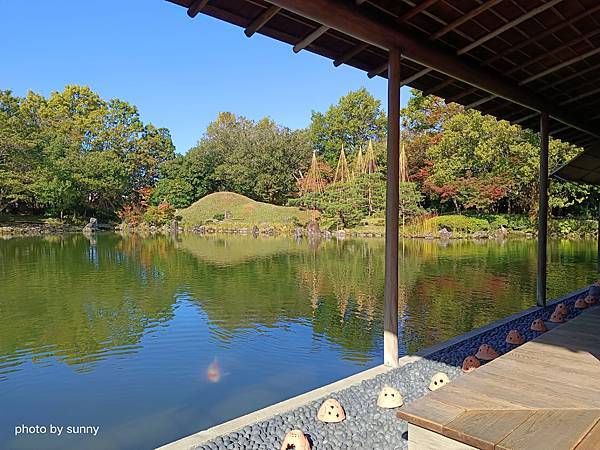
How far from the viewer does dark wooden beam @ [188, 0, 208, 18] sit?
235 cm

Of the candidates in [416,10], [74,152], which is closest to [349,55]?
[416,10]

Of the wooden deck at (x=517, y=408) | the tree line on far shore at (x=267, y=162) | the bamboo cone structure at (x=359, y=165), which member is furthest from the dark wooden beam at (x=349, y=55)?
the bamboo cone structure at (x=359, y=165)

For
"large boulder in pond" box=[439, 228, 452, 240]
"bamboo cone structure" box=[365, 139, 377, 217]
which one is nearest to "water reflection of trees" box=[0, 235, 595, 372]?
"large boulder in pond" box=[439, 228, 452, 240]

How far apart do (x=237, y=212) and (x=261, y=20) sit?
2308cm

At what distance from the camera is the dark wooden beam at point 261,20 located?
253cm

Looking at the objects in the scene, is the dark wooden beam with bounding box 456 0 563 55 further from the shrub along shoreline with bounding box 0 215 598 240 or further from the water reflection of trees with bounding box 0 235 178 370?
the shrub along shoreline with bounding box 0 215 598 240

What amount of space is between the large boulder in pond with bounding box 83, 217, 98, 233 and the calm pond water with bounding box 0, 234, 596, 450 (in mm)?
12520

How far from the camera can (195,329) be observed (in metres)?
5.20

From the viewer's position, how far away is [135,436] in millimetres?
2836

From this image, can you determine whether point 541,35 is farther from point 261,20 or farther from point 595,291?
point 595,291

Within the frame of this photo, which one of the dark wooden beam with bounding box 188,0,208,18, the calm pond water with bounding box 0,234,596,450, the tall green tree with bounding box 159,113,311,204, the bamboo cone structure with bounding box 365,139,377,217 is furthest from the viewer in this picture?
the tall green tree with bounding box 159,113,311,204

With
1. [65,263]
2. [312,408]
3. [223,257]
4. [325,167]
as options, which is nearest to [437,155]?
[325,167]

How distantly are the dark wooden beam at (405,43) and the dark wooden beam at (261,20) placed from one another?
140 millimetres

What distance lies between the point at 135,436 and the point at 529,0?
3.65m
